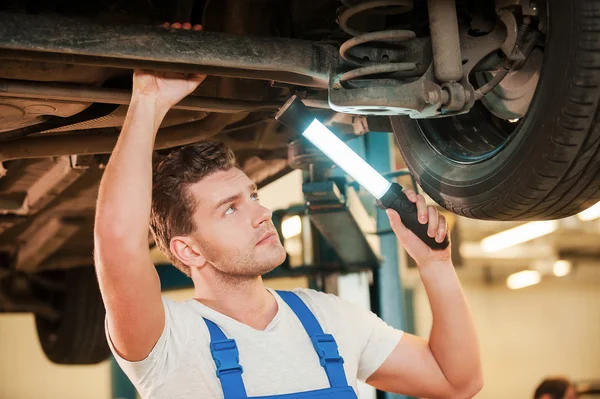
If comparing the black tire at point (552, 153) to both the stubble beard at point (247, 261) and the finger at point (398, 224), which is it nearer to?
the finger at point (398, 224)

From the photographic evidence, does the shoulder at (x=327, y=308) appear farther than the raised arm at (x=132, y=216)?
Yes

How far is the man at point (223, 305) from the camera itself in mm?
1653

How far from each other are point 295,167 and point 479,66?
1.06 meters

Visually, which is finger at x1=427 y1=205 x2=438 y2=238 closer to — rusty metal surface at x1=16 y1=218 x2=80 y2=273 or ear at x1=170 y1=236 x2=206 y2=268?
ear at x1=170 y1=236 x2=206 y2=268

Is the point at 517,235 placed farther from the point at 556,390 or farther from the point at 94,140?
the point at 94,140

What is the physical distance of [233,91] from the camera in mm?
2111

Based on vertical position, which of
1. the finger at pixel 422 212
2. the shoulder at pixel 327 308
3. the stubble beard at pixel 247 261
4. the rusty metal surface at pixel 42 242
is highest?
the rusty metal surface at pixel 42 242

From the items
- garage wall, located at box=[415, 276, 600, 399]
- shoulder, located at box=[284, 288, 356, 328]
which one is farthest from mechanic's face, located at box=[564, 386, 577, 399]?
→ garage wall, located at box=[415, 276, 600, 399]

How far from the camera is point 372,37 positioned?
1670 millimetres

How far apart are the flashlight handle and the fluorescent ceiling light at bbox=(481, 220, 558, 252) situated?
6.62m

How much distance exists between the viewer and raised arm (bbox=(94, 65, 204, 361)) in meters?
1.62

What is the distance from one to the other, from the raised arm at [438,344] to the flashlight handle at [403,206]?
20 mm

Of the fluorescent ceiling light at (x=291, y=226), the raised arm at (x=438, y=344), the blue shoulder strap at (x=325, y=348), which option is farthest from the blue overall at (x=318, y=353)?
the fluorescent ceiling light at (x=291, y=226)

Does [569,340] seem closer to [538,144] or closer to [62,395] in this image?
[62,395]
